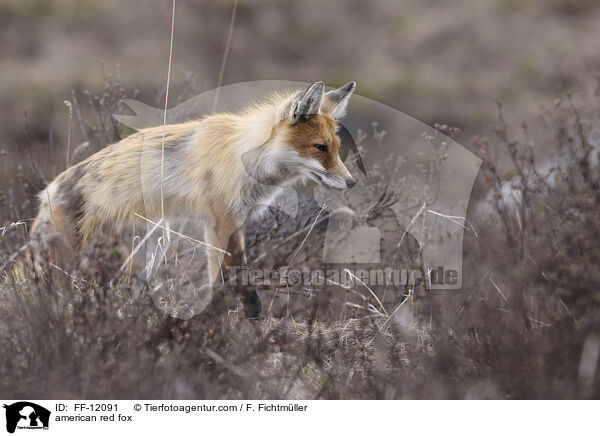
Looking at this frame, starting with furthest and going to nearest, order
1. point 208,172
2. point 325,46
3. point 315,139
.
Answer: point 325,46
point 208,172
point 315,139

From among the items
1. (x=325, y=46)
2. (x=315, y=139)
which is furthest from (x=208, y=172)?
(x=325, y=46)

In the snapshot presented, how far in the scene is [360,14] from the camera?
331 inches

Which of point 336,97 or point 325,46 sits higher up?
point 325,46

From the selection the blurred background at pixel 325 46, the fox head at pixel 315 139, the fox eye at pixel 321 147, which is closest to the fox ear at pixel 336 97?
the fox head at pixel 315 139

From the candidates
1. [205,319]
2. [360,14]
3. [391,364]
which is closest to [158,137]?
[205,319]

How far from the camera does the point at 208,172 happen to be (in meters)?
3.68

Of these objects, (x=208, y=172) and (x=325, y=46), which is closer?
(x=208, y=172)

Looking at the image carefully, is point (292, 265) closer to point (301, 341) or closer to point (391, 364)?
point (301, 341)

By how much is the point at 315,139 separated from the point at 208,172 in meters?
0.78

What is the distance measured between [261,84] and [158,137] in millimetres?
1343

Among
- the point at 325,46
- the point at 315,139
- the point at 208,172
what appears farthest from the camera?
the point at 325,46

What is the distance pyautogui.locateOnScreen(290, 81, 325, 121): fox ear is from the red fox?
0.06 metres

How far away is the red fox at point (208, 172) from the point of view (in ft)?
11.1

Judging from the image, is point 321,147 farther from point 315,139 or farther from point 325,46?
point 325,46
